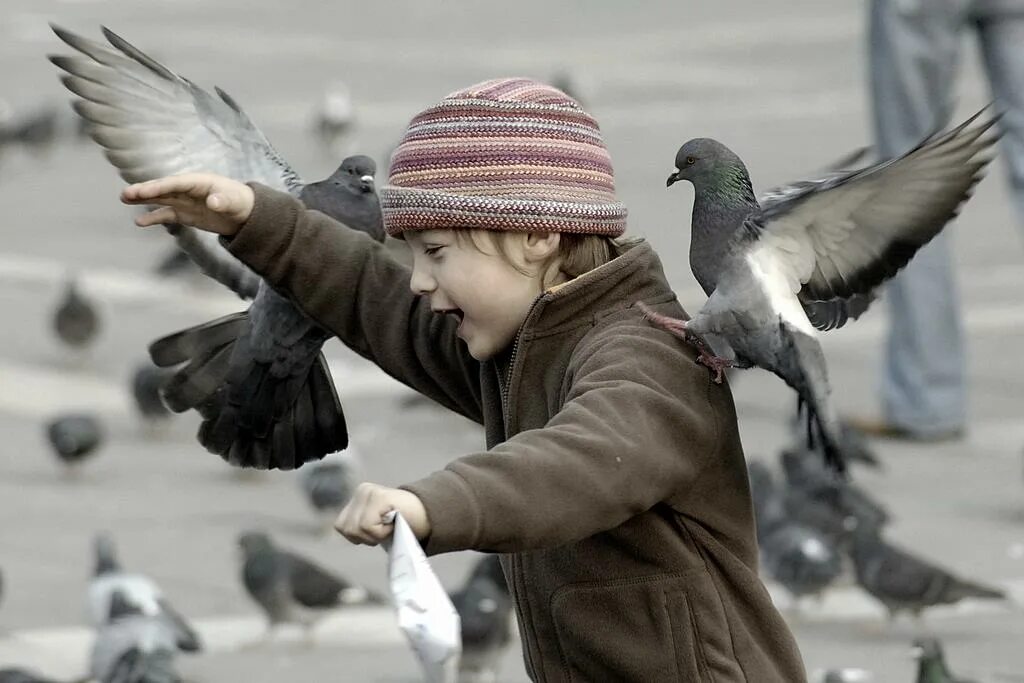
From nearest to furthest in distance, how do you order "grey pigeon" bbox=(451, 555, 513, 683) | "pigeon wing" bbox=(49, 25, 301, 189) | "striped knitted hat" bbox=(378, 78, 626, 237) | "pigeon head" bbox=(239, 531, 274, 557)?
1. "striped knitted hat" bbox=(378, 78, 626, 237)
2. "pigeon wing" bbox=(49, 25, 301, 189)
3. "grey pigeon" bbox=(451, 555, 513, 683)
4. "pigeon head" bbox=(239, 531, 274, 557)

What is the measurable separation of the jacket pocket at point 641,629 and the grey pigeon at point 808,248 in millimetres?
352

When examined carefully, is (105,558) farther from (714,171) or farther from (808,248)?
(808,248)

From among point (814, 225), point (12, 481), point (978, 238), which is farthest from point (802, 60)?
point (814, 225)

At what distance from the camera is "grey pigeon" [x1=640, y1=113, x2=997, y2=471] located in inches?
133

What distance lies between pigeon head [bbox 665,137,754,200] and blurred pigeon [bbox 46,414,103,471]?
5531 millimetres

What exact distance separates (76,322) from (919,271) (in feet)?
13.7

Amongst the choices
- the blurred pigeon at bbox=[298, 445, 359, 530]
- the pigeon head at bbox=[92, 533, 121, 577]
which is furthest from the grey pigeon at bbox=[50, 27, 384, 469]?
the blurred pigeon at bbox=[298, 445, 359, 530]

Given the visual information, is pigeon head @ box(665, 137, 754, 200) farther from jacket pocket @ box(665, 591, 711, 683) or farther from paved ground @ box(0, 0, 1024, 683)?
paved ground @ box(0, 0, 1024, 683)

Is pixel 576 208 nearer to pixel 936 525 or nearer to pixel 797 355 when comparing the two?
pixel 797 355

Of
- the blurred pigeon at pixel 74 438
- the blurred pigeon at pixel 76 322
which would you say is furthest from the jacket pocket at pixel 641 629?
the blurred pigeon at pixel 76 322

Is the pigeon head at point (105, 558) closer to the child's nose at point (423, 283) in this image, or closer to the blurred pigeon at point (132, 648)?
the blurred pigeon at point (132, 648)

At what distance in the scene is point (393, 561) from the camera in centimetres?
280

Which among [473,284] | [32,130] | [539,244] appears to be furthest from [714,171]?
[32,130]

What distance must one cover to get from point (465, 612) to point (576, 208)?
3.18 m
